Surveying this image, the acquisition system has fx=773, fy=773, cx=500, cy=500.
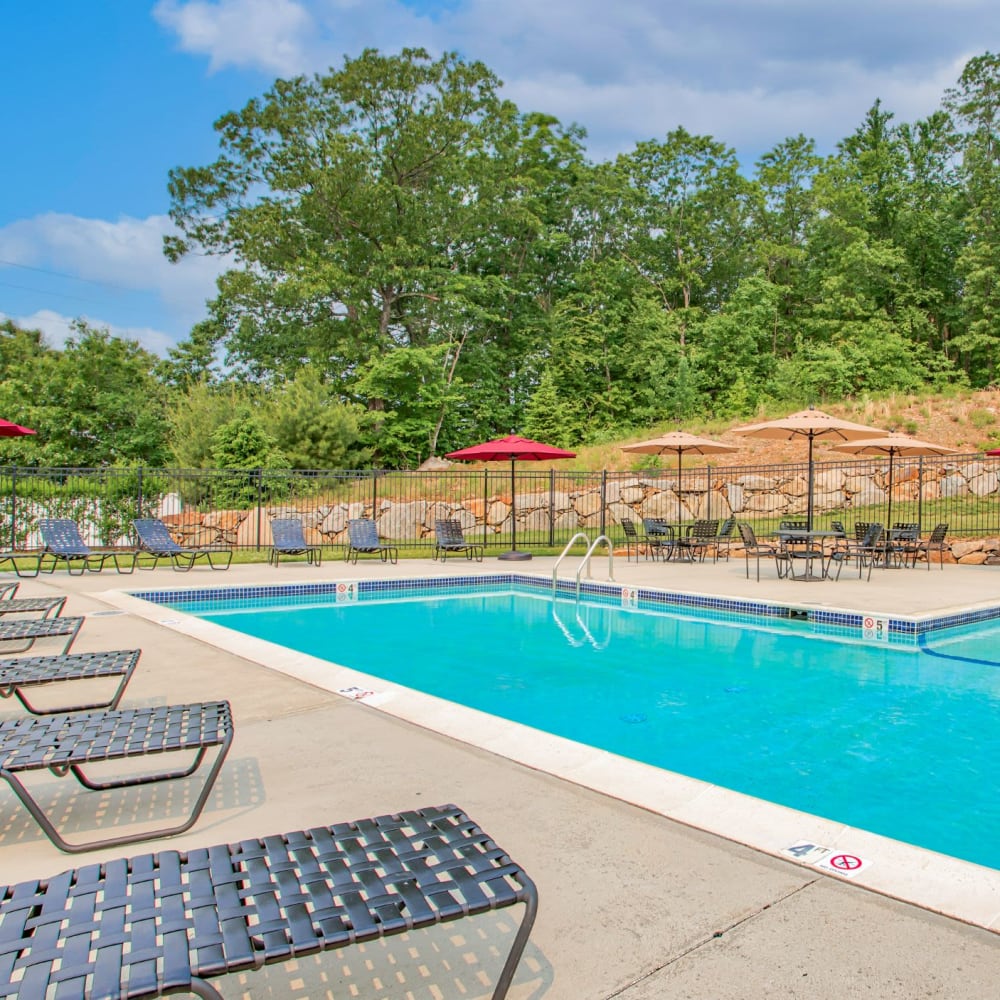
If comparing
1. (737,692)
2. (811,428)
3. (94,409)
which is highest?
(94,409)

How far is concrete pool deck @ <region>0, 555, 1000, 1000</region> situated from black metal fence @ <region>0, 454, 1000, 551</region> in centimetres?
1258

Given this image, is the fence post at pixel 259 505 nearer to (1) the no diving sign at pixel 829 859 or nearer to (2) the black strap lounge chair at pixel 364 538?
(2) the black strap lounge chair at pixel 364 538

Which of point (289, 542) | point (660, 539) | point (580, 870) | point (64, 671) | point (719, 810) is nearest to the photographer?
point (580, 870)

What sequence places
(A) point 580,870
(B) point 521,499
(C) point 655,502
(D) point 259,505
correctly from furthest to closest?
(B) point 521,499 < (C) point 655,502 < (D) point 259,505 < (A) point 580,870

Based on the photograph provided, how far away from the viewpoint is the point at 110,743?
2596 mm

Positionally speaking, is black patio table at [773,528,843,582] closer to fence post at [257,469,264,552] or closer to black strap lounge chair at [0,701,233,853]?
black strap lounge chair at [0,701,233,853]

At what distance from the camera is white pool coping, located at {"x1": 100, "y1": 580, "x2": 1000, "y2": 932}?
229 cm

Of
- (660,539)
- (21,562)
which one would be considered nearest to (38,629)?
(21,562)

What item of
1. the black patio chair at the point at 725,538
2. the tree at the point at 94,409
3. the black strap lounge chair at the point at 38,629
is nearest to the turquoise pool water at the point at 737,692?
the black strap lounge chair at the point at 38,629

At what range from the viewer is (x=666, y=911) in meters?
2.15

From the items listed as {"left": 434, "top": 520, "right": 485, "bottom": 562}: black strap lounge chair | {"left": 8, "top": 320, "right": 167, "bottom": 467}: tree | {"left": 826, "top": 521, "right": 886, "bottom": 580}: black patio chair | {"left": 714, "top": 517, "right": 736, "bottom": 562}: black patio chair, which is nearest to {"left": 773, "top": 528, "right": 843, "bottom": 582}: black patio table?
{"left": 826, "top": 521, "right": 886, "bottom": 580}: black patio chair

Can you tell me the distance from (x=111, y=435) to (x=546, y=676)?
21.8 meters

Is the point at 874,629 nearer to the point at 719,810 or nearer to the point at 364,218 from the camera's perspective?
the point at 719,810

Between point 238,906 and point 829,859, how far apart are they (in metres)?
1.84
